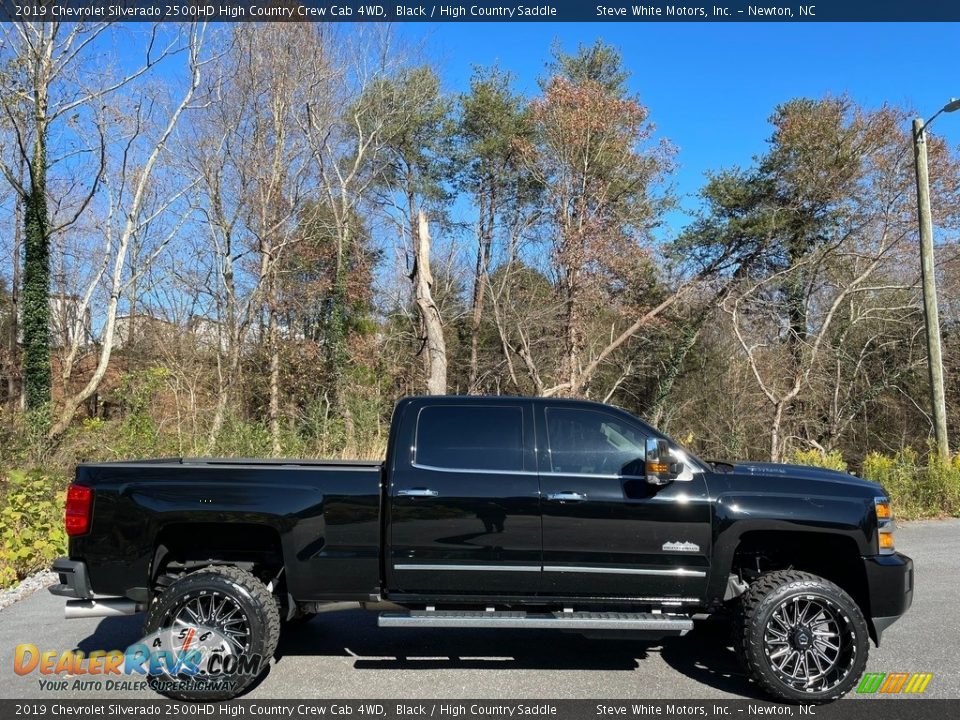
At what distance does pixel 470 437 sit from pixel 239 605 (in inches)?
72.2

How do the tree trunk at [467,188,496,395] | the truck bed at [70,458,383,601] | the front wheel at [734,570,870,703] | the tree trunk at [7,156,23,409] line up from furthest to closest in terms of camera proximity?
the tree trunk at [467,188,496,395]
the tree trunk at [7,156,23,409]
the truck bed at [70,458,383,601]
the front wheel at [734,570,870,703]

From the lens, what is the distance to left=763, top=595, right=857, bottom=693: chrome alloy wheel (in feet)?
14.5

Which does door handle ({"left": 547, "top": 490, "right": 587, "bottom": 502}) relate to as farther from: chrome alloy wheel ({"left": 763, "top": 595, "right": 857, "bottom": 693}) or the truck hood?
chrome alloy wheel ({"left": 763, "top": 595, "right": 857, "bottom": 693})

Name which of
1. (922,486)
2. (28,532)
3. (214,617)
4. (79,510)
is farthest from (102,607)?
(922,486)

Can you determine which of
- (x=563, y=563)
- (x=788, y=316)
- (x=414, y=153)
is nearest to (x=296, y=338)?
(x=414, y=153)

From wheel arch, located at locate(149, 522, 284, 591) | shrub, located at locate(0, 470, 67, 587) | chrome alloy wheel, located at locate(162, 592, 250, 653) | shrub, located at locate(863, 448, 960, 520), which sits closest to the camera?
chrome alloy wheel, located at locate(162, 592, 250, 653)

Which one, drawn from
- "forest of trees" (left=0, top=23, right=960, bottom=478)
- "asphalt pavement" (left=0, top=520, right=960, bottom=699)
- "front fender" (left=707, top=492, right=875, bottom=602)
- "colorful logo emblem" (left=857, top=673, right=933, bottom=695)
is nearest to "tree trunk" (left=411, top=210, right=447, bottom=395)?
"forest of trees" (left=0, top=23, right=960, bottom=478)

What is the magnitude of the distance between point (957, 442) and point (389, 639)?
21.3 meters

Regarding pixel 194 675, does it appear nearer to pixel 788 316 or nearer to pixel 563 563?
pixel 563 563

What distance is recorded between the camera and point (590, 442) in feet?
16.2

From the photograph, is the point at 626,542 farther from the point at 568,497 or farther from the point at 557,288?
the point at 557,288

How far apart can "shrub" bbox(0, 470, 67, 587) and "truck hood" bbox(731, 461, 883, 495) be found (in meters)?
7.10

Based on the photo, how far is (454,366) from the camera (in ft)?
91.7

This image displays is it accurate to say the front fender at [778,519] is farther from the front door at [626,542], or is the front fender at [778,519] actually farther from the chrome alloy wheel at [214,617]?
the chrome alloy wheel at [214,617]
